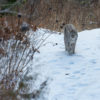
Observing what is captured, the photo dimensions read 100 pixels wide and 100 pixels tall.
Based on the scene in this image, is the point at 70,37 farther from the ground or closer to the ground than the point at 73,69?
farther from the ground

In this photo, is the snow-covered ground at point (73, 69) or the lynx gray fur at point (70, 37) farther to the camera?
the lynx gray fur at point (70, 37)

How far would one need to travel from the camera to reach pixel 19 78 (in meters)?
3.52

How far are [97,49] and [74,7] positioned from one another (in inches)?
157

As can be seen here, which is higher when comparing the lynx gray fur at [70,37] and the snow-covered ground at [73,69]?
the lynx gray fur at [70,37]

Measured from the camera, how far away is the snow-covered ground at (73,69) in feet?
11.0

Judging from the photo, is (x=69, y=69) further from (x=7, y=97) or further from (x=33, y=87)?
(x=7, y=97)

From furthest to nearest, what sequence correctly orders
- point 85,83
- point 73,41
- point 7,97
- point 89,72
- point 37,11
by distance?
point 37,11, point 73,41, point 89,72, point 85,83, point 7,97

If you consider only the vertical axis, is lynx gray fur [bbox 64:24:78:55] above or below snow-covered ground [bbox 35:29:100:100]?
above

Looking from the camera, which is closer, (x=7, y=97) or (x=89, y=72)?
(x=7, y=97)

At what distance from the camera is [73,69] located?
4152mm

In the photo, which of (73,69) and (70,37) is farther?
(70,37)

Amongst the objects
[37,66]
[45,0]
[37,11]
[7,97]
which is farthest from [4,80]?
[45,0]

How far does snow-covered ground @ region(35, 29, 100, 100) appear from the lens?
3.36m

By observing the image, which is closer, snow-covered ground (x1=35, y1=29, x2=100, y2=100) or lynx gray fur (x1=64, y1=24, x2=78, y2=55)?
snow-covered ground (x1=35, y1=29, x2=100, y2=100)
